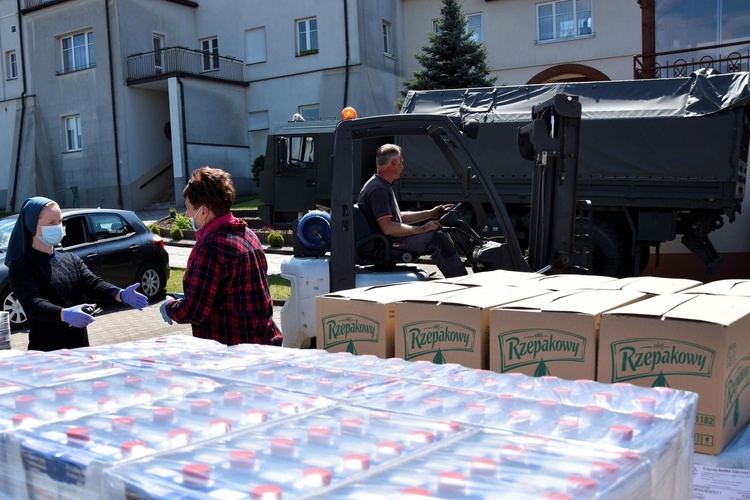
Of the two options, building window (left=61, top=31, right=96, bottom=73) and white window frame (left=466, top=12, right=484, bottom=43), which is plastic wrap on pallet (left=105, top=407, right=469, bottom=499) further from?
building window (left=61, top=31, right=96, bottom=73)

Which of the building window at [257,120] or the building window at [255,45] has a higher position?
the building window at [255,45]

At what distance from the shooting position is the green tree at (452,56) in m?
22.1

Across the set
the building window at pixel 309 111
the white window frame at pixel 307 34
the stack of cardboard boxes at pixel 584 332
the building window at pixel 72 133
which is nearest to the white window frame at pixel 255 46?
the white window frame at pixel 307 34

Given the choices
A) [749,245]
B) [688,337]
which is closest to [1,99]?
[749,245]

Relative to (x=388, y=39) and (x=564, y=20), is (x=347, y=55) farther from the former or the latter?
(x=564, y=20)

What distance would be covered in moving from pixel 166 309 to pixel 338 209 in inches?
76.7

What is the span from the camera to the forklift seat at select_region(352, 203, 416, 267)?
5.84 metres

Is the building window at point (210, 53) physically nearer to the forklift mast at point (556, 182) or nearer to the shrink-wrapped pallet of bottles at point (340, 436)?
the forklift mast at point (556, 182)

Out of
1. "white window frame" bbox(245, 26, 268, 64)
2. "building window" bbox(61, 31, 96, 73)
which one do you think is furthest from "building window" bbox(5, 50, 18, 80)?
"white window frame" bbox(245, 26, 268, 64)

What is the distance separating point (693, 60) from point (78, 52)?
75.8 feet

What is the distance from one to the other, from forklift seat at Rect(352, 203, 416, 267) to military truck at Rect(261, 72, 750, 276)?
6641 mm

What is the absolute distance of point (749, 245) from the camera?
41.4 ft

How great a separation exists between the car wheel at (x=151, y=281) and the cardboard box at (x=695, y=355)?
403 inches

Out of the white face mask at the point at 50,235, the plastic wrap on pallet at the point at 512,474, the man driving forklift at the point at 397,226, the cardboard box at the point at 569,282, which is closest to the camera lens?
the plastic wrap on pallet at the point at 512,474
